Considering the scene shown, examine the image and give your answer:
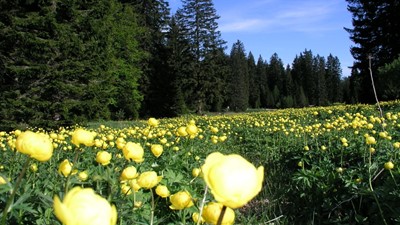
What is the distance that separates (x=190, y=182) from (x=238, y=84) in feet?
147

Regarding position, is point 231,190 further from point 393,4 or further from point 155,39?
point 155,39

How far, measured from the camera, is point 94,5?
16.0 meters

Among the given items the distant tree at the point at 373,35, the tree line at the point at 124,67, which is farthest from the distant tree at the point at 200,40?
the distant tree at the point at 373,35

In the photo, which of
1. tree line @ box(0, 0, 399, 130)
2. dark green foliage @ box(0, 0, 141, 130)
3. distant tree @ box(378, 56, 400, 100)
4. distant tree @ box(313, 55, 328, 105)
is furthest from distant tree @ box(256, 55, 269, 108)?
dark green foliage @ box(0, 0, 141, 130)

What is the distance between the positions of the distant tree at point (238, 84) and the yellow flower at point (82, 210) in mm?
40610

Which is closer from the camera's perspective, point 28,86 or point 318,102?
point 28,86

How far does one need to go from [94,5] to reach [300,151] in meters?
13.5

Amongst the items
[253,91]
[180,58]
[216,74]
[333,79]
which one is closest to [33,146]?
[180,58]

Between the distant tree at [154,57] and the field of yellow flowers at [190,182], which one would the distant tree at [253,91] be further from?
the field of yellow flowers at [190,182]

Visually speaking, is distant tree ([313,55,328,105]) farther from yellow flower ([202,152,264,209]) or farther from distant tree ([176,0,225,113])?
yellow flower ([202,152,264,209])

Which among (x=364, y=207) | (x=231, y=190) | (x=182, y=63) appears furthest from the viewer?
(x=182, y=63)

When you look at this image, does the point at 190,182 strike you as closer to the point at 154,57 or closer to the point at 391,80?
the point at 391,80

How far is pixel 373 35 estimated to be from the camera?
2631 centimetres

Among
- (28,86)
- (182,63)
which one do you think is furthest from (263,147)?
(182,63)
